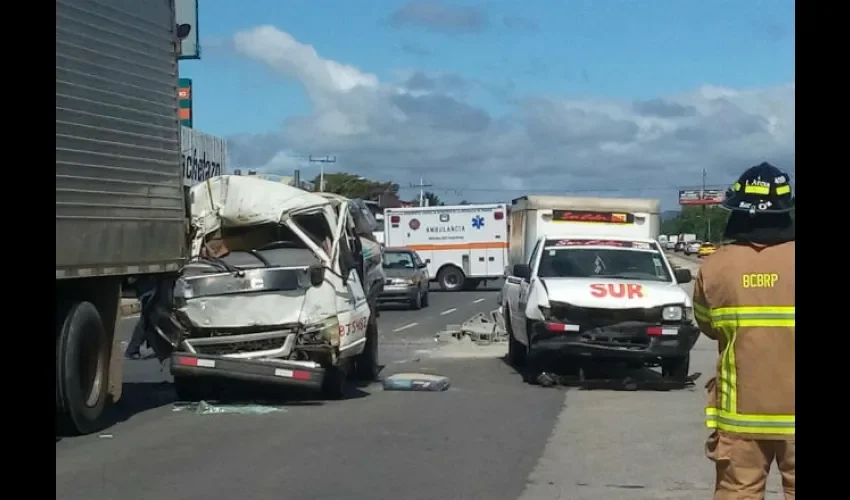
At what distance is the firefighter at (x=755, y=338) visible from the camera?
4.89 metres

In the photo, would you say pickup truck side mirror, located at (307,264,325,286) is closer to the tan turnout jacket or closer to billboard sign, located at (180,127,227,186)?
the tan turnout jacket

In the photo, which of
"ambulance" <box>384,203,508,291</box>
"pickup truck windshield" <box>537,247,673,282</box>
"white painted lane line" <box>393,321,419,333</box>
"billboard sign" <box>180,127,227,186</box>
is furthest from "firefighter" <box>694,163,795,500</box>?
"ambulance" <box>384,203,508,291</box>

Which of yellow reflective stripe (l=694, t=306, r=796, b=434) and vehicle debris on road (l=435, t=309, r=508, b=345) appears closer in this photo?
yellow reflective stripe (l=694, t=306, r=796, b=434)

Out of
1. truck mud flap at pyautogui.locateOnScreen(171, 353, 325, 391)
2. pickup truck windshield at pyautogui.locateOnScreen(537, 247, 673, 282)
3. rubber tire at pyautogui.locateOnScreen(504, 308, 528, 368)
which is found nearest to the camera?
truck mud flap at pyautogui.locateOnScreen(171, 353, 325, 391)

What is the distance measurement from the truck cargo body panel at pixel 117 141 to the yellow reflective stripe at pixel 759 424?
246 inches

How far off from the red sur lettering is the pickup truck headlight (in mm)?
326

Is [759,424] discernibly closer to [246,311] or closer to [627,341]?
[246,311]

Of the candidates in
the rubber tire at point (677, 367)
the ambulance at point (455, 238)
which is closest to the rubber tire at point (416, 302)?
the ambulance at point (455, 238)

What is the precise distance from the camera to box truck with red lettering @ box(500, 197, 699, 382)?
13.4 m

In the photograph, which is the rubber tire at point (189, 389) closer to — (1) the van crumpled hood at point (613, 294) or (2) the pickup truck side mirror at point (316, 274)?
(2) the pickup truck side mirror at point (316, 274)

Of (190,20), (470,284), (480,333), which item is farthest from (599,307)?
(470,284)
